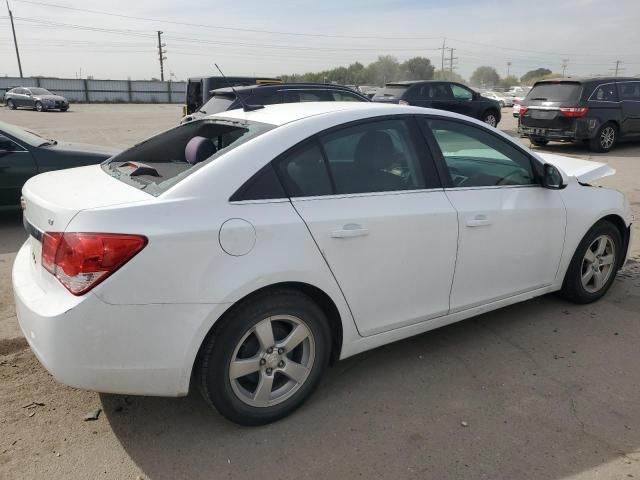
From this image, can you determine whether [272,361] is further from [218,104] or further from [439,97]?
[439,97]

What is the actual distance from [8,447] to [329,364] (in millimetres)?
1617

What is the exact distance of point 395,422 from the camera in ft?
9.11

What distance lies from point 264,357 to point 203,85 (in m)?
9.31

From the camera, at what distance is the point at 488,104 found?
15859mm

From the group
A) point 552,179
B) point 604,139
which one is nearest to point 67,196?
point 552,179

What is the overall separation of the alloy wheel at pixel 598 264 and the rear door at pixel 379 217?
152cm

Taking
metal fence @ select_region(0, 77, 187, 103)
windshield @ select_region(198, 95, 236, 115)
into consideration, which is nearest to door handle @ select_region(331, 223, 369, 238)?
windshield @ select_region(198, 95, 236, 115)

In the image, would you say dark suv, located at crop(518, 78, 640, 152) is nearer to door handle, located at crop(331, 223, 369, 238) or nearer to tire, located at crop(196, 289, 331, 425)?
door handle, located at crop(331, 223, 369, 238)

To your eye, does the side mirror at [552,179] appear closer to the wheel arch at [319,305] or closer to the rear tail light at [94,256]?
the wheel arch at [319,305]

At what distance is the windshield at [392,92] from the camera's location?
14.2 m

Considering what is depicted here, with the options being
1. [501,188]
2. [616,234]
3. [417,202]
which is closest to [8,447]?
[417,202]

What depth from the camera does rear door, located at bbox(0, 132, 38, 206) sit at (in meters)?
6.11

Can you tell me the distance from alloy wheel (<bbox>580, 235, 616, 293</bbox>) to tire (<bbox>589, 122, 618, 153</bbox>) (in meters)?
9.69

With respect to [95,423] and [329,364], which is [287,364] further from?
[95,423]
